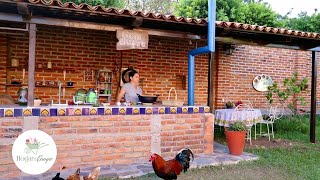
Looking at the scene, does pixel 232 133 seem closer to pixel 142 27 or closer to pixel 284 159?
pixel 284 159

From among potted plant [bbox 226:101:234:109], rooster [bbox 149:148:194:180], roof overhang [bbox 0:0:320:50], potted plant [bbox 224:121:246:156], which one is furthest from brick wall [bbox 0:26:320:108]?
rooster [bbox 149:148:194:180]

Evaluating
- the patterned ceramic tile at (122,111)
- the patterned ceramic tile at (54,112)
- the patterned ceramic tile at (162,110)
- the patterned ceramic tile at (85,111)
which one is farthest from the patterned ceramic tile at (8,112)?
the patterned ceramic tile at (162,110)

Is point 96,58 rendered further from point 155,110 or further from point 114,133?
point 114,133

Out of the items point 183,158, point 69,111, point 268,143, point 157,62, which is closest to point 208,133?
point 183,158

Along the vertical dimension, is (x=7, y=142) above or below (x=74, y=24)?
below

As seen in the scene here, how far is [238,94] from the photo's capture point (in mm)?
9500

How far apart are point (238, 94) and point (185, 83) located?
1.98 m

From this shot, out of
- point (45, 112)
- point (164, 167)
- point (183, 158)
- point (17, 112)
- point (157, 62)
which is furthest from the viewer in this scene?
point (157, 62)

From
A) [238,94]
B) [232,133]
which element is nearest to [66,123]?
[232,133]

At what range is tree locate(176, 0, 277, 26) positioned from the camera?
11.8 metres

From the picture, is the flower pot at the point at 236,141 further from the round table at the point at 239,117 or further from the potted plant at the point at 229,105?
the potted plant at the point at 229,105

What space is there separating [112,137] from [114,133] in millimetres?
68

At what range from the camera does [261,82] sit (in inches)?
391
